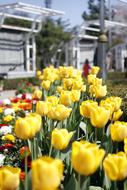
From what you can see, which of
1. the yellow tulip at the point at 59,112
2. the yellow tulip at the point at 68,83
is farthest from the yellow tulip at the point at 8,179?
the yellow tulip at the point at 68,83

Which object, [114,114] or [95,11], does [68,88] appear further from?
[95,11]

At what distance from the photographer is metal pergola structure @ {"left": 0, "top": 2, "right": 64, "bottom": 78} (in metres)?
23.5

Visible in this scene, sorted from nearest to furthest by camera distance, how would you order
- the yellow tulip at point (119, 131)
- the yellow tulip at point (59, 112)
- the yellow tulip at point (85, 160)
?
the yellow tulip at point (85, 160) < the yellow tulip at point (119, 131) < the yellow tulip at point (59, 112)

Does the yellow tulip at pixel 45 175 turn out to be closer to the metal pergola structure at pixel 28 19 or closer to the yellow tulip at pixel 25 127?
the yellow tulip at pixel 25 127

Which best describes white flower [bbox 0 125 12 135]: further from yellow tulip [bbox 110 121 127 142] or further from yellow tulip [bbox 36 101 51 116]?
yellow tulip [bbox 110 121 127 142]

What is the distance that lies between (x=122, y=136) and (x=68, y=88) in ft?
8.55

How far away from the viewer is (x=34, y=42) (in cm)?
2895

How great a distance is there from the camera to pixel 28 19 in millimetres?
27062

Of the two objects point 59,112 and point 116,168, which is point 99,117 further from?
point 116,168

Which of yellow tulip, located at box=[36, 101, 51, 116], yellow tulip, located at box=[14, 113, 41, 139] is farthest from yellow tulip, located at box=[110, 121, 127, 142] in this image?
yellow tulip, located at box=[36, 101, 51, 116]

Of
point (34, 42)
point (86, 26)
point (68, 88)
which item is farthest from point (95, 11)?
point (68, 88)

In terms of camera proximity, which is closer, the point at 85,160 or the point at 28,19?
the point at 85,160

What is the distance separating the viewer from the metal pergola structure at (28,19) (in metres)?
23.5

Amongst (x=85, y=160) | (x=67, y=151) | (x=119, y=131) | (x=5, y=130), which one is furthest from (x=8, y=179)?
(x=5, y=130)
